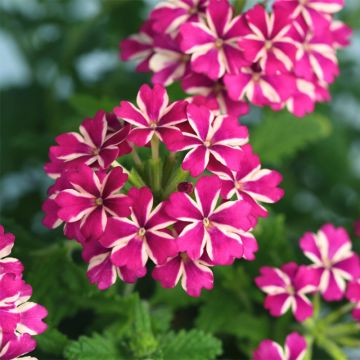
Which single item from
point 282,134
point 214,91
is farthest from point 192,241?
point 282,134

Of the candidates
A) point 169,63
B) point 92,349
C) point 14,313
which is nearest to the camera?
point 14,313

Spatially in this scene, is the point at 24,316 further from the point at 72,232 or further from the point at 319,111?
the point at 319,111

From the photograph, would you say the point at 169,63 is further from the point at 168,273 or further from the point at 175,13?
the point at 168,273

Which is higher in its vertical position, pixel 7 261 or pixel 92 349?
pixel 7 261

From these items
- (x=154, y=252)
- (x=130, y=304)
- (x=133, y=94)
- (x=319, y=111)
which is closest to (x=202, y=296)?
(x=130, y=304)

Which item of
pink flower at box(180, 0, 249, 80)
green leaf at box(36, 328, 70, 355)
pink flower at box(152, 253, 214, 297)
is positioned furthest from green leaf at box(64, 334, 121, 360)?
pink flower at box(180, 0, 249, 80)

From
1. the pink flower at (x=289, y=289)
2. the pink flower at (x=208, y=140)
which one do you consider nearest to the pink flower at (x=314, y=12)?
the pink flower at (x=208, y=140)

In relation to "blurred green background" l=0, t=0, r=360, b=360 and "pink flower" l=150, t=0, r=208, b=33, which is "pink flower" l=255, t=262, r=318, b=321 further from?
"pink flower" l=150, t=0, r=208, b=33
